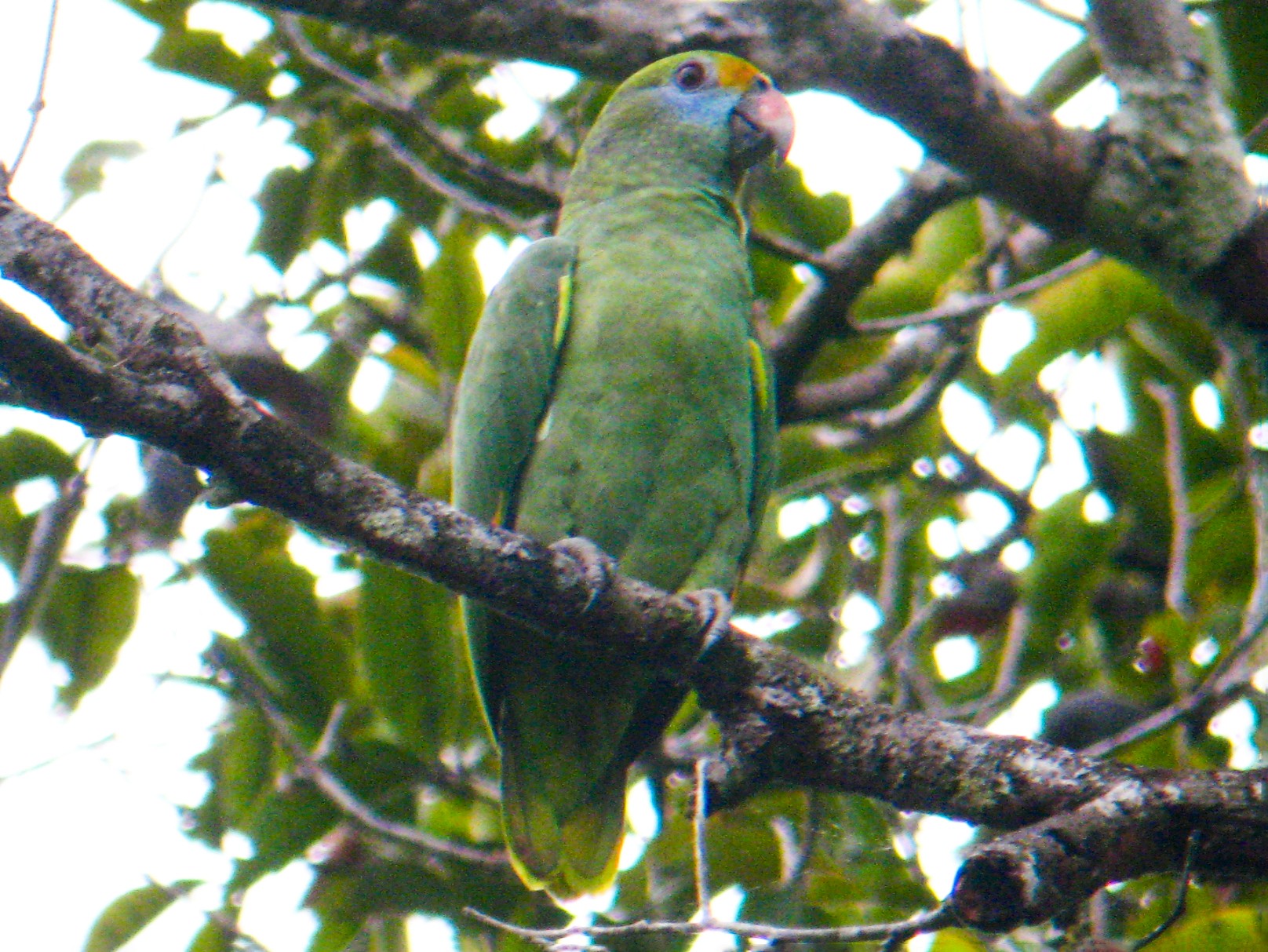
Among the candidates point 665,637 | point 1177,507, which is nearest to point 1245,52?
point 1177,507

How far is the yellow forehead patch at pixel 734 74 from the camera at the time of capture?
3520 millimetres

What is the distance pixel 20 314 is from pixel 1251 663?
8.34 ft

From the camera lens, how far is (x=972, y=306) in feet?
10.9

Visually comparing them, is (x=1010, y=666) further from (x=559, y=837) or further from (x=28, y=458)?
(x=28, y=458)

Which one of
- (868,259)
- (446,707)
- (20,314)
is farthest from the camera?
(868,259)

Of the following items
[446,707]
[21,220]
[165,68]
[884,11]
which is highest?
[884,11]

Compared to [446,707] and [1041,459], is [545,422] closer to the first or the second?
[446,707]

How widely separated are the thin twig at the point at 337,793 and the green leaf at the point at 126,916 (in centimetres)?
44

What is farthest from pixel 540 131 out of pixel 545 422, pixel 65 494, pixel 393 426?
pixel 65 494

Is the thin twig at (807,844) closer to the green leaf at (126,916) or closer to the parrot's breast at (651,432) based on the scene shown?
the parrot's breast at (651,432)

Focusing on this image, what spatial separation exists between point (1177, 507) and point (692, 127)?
167 cm

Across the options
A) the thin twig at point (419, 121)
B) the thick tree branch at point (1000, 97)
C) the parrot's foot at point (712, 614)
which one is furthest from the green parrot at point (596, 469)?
the thick tree branch at point (1000, 97)

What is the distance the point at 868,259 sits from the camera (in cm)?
330

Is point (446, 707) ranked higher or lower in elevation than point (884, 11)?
lower
